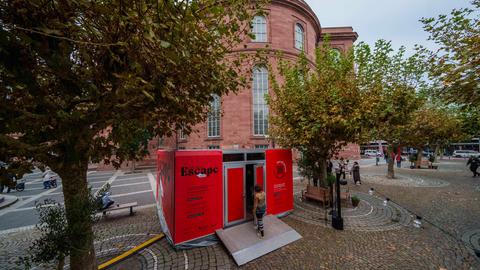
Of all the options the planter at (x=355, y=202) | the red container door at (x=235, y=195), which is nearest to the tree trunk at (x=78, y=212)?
the red container door at (x=235, y=195)

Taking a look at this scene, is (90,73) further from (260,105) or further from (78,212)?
(260,105)

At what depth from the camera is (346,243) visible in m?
6.02

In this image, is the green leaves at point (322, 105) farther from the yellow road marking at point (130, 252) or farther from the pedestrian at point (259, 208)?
the yellow road marking at point (130, 252)

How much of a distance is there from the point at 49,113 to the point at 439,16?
8.95 metres

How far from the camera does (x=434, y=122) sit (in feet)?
51.2

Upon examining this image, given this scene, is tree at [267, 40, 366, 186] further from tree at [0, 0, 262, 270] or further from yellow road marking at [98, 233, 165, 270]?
yellow road marking at [98, 233, 165, 270]

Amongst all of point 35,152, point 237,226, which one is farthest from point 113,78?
point 237,226

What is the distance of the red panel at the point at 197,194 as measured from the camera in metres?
5.57

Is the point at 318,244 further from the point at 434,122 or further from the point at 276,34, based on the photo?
the point at 276,34

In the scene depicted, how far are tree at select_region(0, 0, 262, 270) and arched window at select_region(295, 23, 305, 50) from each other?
90.3ft

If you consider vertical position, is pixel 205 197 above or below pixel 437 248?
above

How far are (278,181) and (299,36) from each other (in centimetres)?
2737

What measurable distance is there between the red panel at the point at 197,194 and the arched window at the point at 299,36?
1068 inches

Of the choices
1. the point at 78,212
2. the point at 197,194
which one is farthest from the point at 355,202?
the point at 78,212
